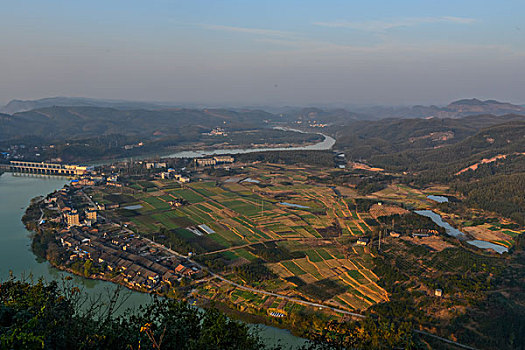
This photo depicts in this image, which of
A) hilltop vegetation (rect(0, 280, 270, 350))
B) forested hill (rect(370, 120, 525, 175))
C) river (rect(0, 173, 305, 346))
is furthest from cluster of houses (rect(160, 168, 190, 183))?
hilltop vegetation (rect(0, 280, 270, 350))

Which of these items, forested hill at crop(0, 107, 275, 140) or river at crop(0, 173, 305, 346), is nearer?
river at crop(0, 173, 305, 346)

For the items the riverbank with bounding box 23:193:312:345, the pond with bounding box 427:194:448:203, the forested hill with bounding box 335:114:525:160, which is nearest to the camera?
the riverbank with bounding box 23:193:312:345

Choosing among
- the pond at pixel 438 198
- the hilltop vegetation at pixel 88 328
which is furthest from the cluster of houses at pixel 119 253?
the pond at pixel 438 198

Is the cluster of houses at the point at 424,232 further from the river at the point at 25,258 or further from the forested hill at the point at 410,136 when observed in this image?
the forested hill at the point at 410,136

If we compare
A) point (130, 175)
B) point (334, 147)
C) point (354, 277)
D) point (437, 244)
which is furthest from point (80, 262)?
point (334, 147)

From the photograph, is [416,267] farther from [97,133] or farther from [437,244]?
[97,133]

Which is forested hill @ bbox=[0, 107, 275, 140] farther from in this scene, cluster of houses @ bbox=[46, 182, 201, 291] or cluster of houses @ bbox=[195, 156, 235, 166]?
cluster of houses @ bbox=[46, 182, 201, 291]

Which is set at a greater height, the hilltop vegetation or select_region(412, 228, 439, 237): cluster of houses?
the hilltop vegetation

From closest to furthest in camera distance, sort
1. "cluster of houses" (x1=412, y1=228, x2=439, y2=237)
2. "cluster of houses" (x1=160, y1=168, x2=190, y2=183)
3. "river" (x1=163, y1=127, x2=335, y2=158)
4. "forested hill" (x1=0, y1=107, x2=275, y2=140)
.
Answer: "cluster of houses" (x1=412, y1=228, x2=439, y2=237), "cluster of houses" (x1=160, y1=168, x2=190, y2=183), "river" (x1=163, y1=127, x2=335, y2=158), "forested hill" (x1=0, y1=107, x2=275, y2=140)
